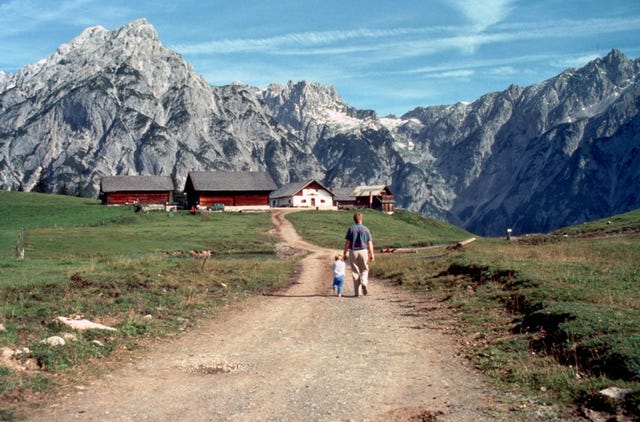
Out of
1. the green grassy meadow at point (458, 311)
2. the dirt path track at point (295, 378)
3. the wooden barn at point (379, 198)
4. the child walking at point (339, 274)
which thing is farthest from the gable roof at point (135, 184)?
the dirt path track at point (295, 378)

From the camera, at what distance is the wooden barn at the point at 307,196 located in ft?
419

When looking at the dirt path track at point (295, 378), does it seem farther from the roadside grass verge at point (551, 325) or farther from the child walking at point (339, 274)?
the child walking at point (339, 274)

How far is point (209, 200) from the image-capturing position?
362 feet

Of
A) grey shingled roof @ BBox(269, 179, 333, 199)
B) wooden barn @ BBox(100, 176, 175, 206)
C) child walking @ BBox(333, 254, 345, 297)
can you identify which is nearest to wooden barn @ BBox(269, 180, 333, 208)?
grey shingled roof @ BBox(269, 179, 333, 199)

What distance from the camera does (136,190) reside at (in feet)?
382

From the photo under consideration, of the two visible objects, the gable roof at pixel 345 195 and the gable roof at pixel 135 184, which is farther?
the gable roof at pixel 345 195

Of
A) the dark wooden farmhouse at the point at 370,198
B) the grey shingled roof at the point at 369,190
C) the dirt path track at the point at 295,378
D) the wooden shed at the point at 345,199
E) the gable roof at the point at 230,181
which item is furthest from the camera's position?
the wooden shed at the point at 345,199

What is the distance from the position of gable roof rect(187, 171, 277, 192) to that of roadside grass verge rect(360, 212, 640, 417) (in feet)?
285

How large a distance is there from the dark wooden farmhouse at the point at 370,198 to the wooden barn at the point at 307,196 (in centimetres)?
948

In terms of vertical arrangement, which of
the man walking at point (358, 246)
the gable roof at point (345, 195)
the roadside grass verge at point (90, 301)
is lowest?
the roadside grass verge at point (90, 301)

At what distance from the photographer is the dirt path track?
8398 mm

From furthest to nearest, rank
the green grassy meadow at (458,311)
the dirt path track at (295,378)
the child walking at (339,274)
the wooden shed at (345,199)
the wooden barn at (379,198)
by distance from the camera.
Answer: the wooden shed at (345,199)
the wooden barn at (379,198)
the child walking at (339,274)
the green grassy meadow at (458,311)
the dirt path track at (295,378)

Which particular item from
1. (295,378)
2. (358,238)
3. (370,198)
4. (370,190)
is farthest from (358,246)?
(370,190)

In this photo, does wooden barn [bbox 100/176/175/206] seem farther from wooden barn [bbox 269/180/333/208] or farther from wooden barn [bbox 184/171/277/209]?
wooden barn [bbox 269/180/333/208]
